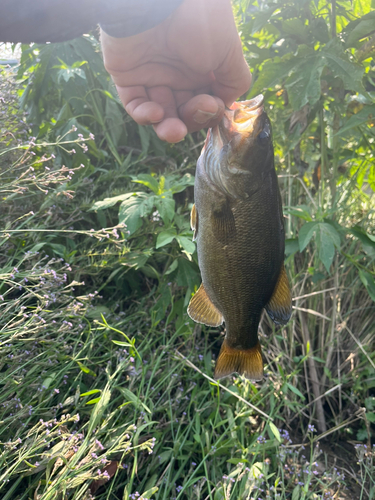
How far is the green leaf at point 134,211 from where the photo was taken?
2.20 m

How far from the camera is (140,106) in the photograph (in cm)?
156

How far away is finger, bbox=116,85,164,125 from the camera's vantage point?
4.99 feet

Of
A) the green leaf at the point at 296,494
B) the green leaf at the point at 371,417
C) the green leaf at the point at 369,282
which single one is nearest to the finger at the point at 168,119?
the green leaf at the point at 369,282

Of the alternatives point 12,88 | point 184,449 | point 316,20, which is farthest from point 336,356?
point 12,88

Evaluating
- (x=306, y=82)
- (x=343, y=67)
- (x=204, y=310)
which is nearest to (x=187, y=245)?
(x=204, y=310)

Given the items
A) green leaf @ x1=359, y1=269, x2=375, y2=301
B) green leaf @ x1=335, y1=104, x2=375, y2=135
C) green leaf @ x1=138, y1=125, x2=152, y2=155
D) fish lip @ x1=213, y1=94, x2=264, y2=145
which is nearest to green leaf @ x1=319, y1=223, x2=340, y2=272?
green leaf @ x1=359, y1=269, x2=375, y2=301

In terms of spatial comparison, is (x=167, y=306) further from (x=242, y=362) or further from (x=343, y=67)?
(x=343, y=67)

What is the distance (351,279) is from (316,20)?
5.90 ft

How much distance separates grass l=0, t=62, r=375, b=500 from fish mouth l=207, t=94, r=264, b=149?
0.82 m

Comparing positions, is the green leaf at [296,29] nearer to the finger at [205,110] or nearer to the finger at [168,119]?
the finger at [168,119]

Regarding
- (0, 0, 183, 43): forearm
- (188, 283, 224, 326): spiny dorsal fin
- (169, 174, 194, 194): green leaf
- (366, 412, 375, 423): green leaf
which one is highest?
(0, 0, 183, 43): forearm

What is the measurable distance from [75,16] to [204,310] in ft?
4.21

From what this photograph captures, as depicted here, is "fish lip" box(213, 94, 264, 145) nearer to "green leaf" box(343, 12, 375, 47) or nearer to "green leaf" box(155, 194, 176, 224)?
"green leaf" box(155, 194, 176, 224)

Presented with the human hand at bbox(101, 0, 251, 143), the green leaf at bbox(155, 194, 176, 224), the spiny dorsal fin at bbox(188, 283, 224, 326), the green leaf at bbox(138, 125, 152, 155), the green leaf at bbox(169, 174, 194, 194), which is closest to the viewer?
the human hand at bbox(101, 0, 251, 143)
